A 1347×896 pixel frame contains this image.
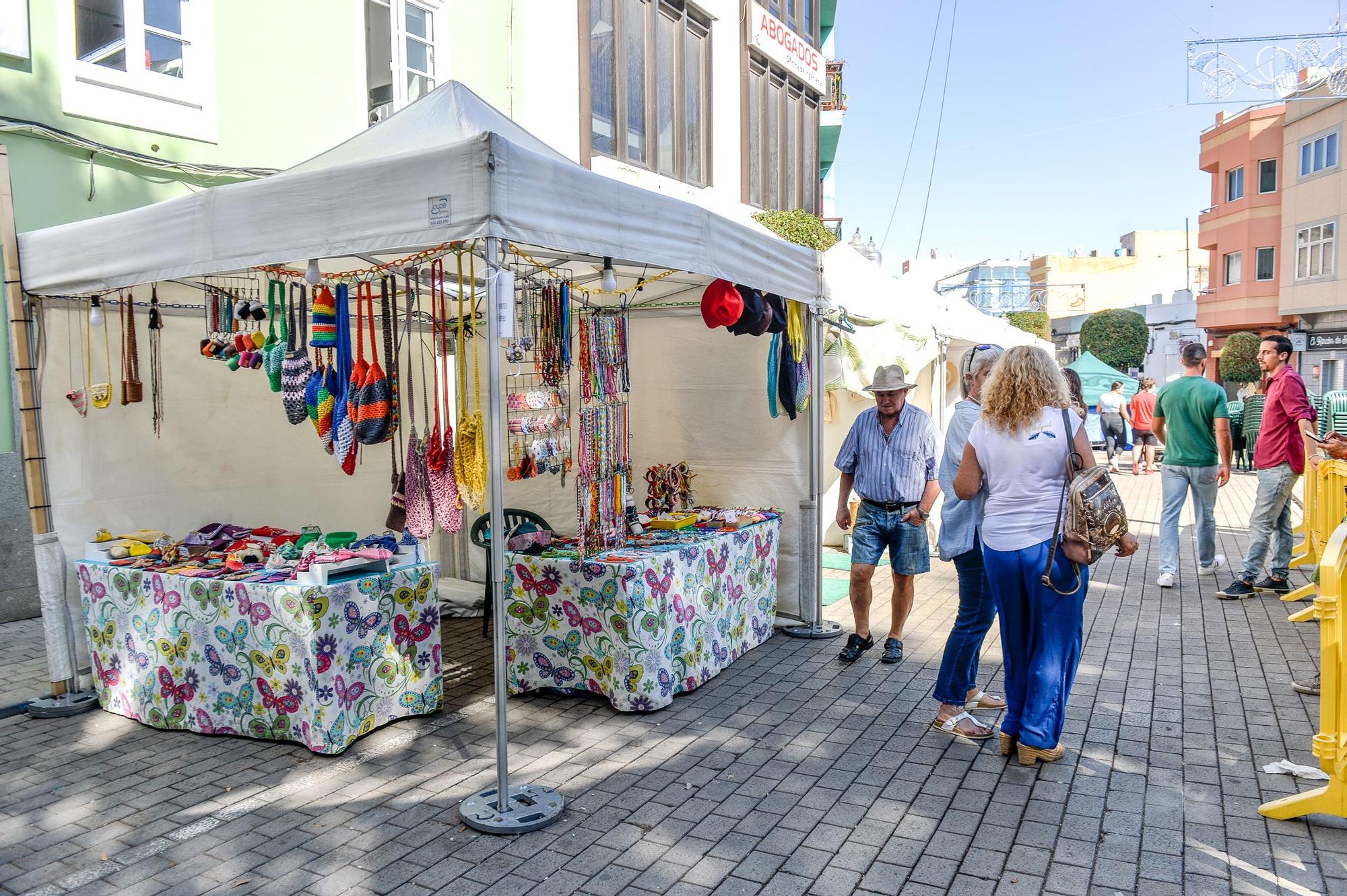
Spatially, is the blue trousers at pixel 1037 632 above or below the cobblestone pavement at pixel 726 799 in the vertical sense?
above

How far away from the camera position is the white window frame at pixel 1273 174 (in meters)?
32.1

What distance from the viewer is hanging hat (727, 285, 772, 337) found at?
18.9ft

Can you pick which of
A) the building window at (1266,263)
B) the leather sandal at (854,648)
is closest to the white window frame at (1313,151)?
the building window at (1266,263)

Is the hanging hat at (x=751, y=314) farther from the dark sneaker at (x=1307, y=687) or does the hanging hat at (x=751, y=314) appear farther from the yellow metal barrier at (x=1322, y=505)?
the yellow metal barrier at (x=1322, y=505)

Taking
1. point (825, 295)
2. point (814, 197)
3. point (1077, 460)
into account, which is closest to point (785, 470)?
point (825, 295)

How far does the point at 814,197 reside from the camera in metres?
18.9

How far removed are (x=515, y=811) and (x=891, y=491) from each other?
Answer: 2.90 meters

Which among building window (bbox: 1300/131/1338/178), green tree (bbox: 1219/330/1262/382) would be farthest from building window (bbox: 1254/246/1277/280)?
green tree (bbox: 1219/330/1262/382)

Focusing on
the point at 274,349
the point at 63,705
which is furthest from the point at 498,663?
the point at 63,705

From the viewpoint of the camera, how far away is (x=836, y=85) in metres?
21.0

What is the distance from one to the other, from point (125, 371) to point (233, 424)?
3.07 ft

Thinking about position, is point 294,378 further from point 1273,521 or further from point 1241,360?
point 1241,360

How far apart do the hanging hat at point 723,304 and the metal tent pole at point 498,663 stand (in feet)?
7.10

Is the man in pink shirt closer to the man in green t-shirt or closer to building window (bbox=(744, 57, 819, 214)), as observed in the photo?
the man in green t-shirt
